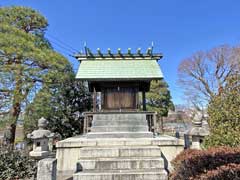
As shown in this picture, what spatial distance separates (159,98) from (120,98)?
50.5 ft

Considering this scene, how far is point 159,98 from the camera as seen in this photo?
23391mm

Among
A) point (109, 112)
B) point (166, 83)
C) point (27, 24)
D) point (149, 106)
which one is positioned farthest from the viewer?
point (166, 83)

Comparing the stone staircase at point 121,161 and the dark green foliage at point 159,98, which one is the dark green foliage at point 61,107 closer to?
the stone staircase at point 121,161

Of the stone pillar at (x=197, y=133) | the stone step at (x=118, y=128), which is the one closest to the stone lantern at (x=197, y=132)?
the stone pillar at (x=197, y=133)

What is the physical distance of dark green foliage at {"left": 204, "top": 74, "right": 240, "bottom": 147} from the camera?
15.7 ft

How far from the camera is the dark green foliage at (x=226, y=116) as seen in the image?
4.78m

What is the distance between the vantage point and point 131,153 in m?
5.97

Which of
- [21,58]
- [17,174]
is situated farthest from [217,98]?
[21,58]

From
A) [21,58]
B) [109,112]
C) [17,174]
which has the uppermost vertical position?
[21,58]

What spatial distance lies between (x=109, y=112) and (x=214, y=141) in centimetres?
469

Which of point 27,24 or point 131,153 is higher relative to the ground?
point 27,24

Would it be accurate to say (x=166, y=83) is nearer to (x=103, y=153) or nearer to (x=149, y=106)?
(x=149, y=106)

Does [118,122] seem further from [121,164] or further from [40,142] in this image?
[40,142]

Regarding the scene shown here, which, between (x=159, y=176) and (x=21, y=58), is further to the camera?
(x=21, y=58)
